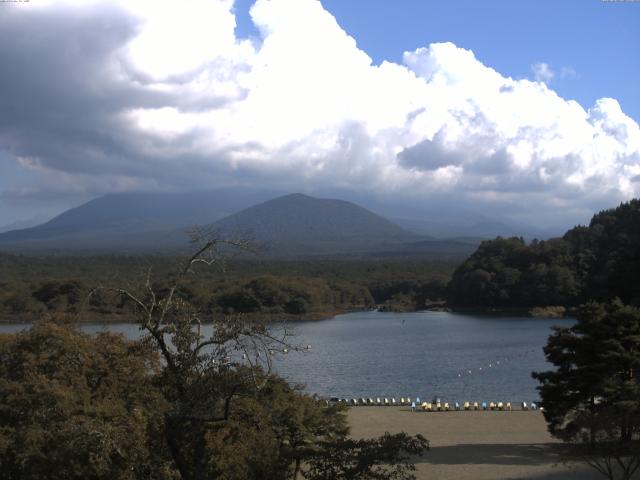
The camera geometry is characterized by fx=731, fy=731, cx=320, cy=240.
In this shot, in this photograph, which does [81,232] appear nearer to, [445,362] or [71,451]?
[445,362]

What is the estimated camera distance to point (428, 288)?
63625 millimetres

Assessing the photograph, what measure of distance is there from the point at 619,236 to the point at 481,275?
34.6 feet

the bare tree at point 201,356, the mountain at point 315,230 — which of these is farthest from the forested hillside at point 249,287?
the mountain at point 315,230

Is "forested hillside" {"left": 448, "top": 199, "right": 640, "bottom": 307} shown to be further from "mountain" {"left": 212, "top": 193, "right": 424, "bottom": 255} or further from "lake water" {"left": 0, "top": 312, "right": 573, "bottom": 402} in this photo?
"mountain" {"left": 212, "top": 193, "right": 424, "bottom": 255}

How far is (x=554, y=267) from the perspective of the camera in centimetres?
5394

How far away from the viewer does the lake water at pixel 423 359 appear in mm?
24500

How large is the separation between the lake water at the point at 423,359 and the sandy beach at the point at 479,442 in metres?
2.74

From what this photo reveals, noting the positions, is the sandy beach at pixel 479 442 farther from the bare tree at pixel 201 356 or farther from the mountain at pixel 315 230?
the mountain at pixel 315 230

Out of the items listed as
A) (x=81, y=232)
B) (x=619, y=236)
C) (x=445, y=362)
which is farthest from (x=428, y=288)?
(x=81, y=232)

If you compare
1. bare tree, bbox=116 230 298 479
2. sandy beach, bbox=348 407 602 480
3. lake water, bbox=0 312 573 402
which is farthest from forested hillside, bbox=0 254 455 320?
bare tree, bbox=116 230 298 479

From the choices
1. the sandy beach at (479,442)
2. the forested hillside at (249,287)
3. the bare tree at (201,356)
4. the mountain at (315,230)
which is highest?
the mountain at (315,230)

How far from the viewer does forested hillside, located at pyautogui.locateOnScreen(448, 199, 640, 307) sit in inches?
2051

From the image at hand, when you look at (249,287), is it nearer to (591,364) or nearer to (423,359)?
(423,359)

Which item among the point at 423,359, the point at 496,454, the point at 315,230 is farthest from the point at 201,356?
the point at 315,230
